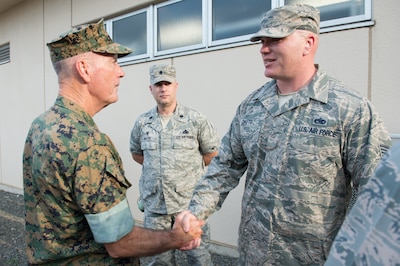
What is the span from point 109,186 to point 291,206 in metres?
0.88

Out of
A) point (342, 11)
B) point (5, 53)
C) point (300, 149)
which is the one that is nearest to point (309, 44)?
point (300, 149)

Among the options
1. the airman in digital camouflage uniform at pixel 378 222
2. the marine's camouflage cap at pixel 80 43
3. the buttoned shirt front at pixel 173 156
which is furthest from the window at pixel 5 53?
the airman in digital camouflage uniform at pixel 378 222

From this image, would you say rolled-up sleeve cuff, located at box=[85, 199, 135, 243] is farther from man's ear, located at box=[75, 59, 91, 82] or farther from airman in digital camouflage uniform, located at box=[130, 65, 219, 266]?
airman in digital camouflage uniform, located at box=[130, 65, 219, 266]

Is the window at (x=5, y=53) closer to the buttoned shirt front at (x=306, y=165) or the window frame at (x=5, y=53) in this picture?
the window frame at (x=5, y=53)

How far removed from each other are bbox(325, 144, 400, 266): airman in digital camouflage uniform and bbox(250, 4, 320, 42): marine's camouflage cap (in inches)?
46.8

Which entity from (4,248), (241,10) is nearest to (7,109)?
(4,248)

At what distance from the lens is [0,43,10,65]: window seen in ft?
26.8

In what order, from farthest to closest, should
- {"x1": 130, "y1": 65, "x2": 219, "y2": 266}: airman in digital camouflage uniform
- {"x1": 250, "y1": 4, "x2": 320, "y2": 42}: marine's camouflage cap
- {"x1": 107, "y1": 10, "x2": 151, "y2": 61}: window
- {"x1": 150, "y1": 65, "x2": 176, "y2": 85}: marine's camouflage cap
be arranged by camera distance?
{"x1": 107, "y1": 10, "x2": 151, "y2": 61}: window → {"x1": 150, "y1": 65, "x2": 176, "y2": 85}: marine's camouflage cap → {"x1": 130, "y1": 65, "x2": 219, "y2": 266}: airman in digital camouflage uniform → {"x1": 250, "y1": 4, "x2": 320, "y2": 42}: marine's camouflage cap

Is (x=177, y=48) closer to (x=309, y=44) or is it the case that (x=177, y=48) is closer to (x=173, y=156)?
(x=173, y=156)

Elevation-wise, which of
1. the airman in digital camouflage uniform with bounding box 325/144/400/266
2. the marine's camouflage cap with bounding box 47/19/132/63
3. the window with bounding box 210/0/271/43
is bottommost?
the airman in digital camouflage uniform with bounding box 325/144/400/266

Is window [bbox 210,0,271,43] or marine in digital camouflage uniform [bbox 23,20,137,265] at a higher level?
window [bbox 210,0,271,43]

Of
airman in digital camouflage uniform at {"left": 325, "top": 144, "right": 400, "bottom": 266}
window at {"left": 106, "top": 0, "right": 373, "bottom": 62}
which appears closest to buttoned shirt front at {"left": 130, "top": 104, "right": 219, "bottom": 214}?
window at {"left": 106, "top": 0, "right": 373, "bottom": 62}

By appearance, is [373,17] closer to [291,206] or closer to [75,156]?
[291,206]

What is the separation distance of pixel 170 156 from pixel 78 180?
72.0 inches
